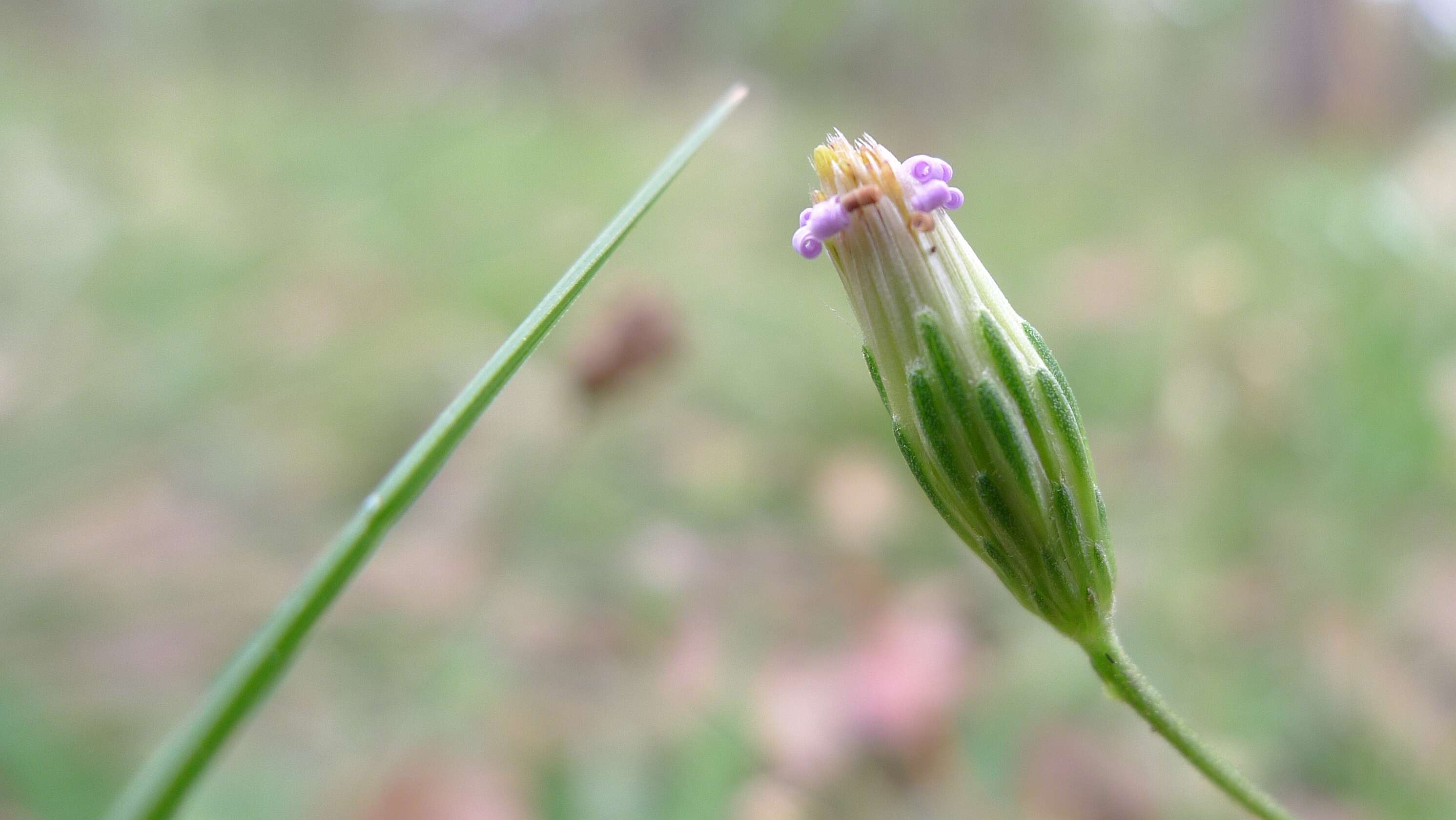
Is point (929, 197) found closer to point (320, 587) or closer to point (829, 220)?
point (829, 220)

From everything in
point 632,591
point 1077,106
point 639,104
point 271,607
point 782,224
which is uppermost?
point 1077,106

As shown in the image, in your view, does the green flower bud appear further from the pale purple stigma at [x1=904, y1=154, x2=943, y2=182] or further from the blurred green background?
the blurred green background

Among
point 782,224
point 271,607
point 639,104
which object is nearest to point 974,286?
point 271,607

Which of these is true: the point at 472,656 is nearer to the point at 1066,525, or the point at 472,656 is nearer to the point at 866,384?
the point at 1066,525

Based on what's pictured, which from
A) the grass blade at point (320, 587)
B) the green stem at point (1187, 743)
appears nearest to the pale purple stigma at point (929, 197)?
the grass blade at point (320, 587)

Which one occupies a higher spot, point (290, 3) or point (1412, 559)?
point (290, 3)

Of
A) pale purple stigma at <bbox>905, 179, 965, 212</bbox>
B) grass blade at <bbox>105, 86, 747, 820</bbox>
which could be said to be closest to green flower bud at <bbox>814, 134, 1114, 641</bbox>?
pale purple stigma at <bbox>905, 179, 965, 212</bbox>

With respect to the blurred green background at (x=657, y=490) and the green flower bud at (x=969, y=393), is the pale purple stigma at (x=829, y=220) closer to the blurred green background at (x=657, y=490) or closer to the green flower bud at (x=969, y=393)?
the green flower bud at (x=969, y=393)
